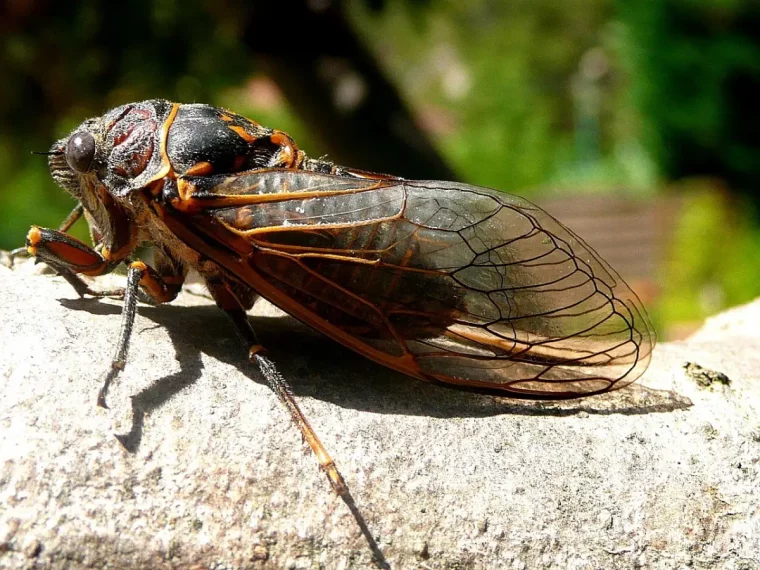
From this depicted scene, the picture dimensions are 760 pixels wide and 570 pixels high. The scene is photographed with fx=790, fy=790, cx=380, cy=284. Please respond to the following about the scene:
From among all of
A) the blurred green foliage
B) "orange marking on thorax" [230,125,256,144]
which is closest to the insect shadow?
"orange marking on thorax" [230,125,256,144]

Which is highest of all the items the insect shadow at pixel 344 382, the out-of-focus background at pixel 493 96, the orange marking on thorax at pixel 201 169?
the out-of-focus background at pixel 493 96

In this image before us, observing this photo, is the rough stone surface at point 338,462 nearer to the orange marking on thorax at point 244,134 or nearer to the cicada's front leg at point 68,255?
the cicada's front leg at point 68,255

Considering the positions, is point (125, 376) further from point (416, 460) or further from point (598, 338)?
point (598, 338)

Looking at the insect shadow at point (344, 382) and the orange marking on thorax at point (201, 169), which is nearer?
the insect shadow at point (344, 382)

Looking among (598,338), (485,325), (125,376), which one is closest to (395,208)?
(485,325)

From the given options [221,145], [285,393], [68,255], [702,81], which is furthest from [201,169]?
[702,81]

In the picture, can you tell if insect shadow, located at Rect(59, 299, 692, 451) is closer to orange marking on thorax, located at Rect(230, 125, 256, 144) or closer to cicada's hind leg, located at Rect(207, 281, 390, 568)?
cicada's hind leg, located at Rect(207, 281, 390, 568)

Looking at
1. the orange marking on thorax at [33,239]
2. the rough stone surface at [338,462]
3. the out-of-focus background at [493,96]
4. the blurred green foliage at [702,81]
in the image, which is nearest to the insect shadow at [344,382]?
the rough stone surface at [338,462]
